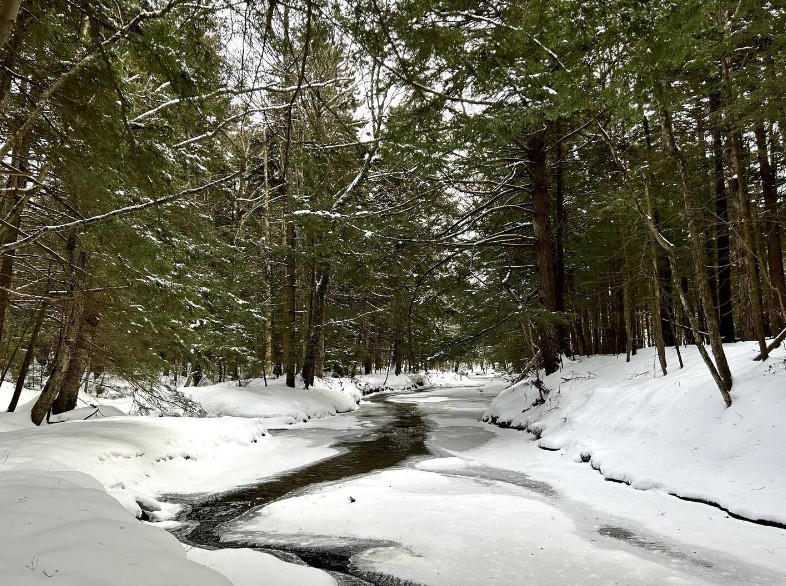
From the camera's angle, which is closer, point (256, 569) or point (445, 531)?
point (256, 569)

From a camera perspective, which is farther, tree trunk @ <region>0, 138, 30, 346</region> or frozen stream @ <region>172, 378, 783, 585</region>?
tree trunk @ <region>0, 138, 30, 346</region>

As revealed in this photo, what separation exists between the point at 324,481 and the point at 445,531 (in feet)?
10.7

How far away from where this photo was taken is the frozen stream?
4164mm

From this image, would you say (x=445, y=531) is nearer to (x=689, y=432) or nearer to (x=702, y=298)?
(x=689, y=432)

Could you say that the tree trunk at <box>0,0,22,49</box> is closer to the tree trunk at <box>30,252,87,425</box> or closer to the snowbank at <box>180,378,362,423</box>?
the tree trunk at <box>30,252,87,425</box>

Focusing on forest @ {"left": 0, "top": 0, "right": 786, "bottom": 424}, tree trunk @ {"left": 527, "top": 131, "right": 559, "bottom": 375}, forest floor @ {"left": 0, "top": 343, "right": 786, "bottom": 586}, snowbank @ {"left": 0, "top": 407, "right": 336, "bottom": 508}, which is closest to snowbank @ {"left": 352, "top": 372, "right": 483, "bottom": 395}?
forest @ {"left": 0, "top": 0, "right": 786, "bottom": 424}

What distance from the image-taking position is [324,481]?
7.94 metres

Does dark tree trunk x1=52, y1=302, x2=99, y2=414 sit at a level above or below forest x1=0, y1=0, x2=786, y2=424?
below

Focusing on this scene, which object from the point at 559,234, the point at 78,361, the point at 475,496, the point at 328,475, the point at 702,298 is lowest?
the point at 328,475

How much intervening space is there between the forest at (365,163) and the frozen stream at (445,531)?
129 inches

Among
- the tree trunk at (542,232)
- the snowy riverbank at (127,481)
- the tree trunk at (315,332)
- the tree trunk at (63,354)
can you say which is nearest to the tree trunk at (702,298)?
the tree trunk at (542,232)

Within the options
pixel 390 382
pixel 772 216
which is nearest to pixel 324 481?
pixel 772 216

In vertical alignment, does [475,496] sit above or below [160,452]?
below

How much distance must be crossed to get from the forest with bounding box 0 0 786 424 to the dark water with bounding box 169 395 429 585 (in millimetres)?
3053
